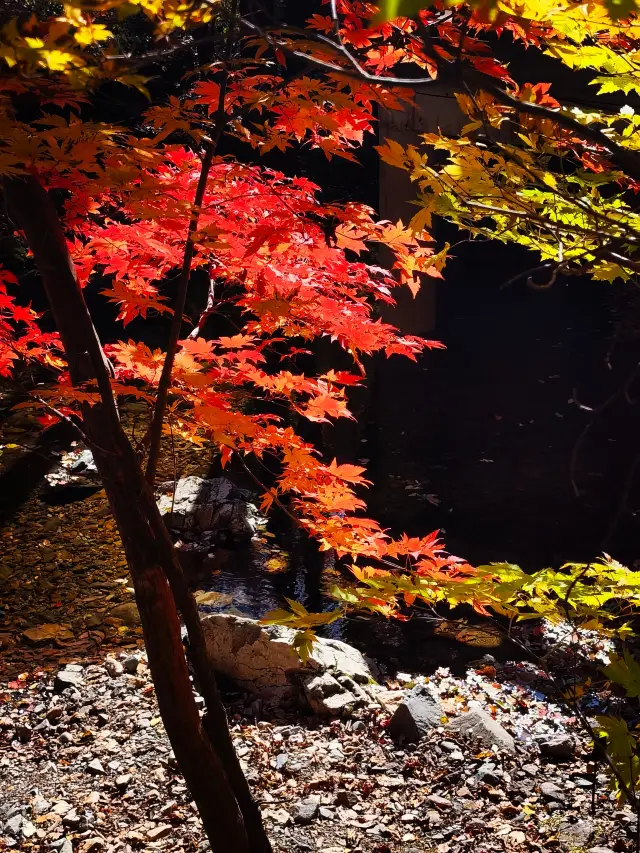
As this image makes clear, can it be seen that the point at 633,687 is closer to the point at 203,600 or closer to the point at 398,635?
the point at 398,635

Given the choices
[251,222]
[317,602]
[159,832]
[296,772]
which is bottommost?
[317,602]

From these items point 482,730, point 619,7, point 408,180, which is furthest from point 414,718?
point 408,180

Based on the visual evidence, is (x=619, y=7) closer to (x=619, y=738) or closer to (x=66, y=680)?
(x=619, y=738)

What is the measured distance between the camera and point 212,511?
27.2 feet

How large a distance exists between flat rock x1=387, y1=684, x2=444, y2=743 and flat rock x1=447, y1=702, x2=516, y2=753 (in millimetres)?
135

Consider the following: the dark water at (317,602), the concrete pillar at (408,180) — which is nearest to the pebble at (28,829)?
the dark water at (317,602)

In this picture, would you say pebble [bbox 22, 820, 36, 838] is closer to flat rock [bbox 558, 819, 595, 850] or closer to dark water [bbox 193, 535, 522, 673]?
dark water [bbox 193, 535, 522, 673]

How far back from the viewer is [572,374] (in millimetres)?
13562

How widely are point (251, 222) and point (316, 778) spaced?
129 inches

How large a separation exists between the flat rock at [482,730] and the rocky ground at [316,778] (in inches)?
0.5

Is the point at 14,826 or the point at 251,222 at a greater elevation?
the point at 251,222

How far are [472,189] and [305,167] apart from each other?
15887 mm

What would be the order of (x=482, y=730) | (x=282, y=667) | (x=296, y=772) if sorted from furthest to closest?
(x=282, y=667) → (x=482, y=730) → (x=296, y=772)

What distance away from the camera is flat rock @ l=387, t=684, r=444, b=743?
4.85 m
